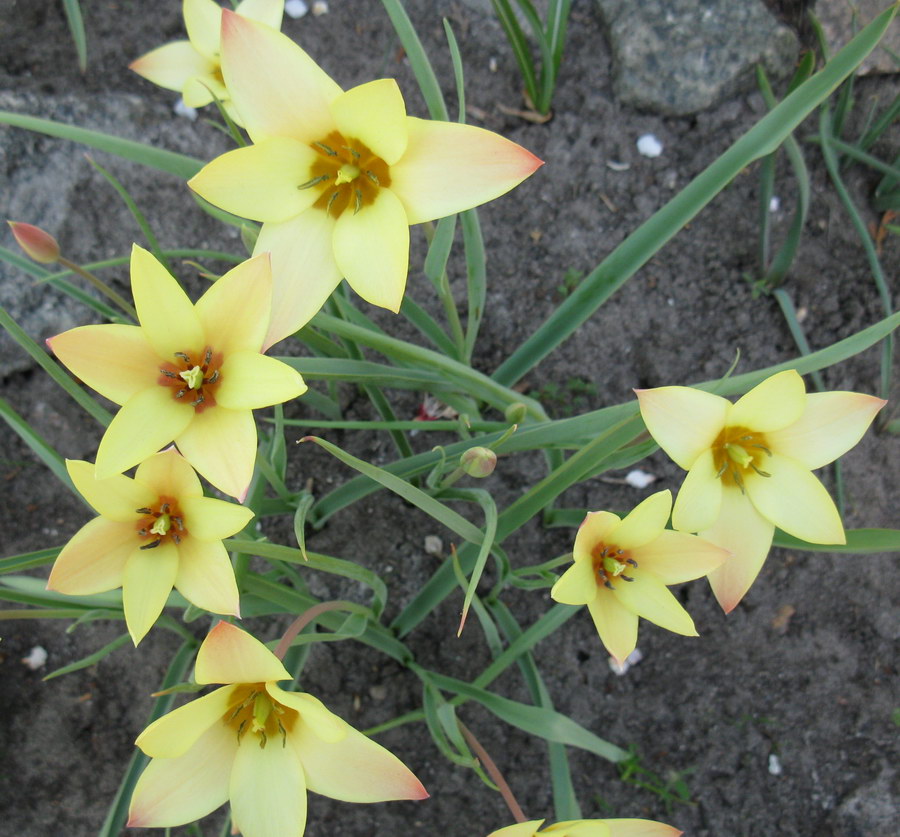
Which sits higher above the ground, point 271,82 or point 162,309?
point 271,82

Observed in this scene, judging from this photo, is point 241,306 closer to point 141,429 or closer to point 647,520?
point 141,429

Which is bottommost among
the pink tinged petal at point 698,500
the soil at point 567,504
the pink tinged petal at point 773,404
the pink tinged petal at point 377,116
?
the soil at point 567,504

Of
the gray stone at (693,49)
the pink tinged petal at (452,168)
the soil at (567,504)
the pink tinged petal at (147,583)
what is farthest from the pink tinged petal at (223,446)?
the gray stone at (693,49)

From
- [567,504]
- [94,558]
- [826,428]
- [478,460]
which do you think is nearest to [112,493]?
[94,558]

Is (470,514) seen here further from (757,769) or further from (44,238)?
(44,238)

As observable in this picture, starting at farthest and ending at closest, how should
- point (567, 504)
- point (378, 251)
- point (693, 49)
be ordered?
1. point (693, 49)
2. point (567, 504)
3. point (378, 251)

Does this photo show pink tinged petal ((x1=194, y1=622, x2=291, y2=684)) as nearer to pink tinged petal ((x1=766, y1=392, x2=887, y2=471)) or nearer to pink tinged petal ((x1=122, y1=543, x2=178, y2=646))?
pink tinged petal ((x1=122, y1=543, x2=178, y2=646))

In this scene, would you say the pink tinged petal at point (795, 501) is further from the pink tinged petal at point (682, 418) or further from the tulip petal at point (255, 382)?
the tulip petal at point (255, 382)
